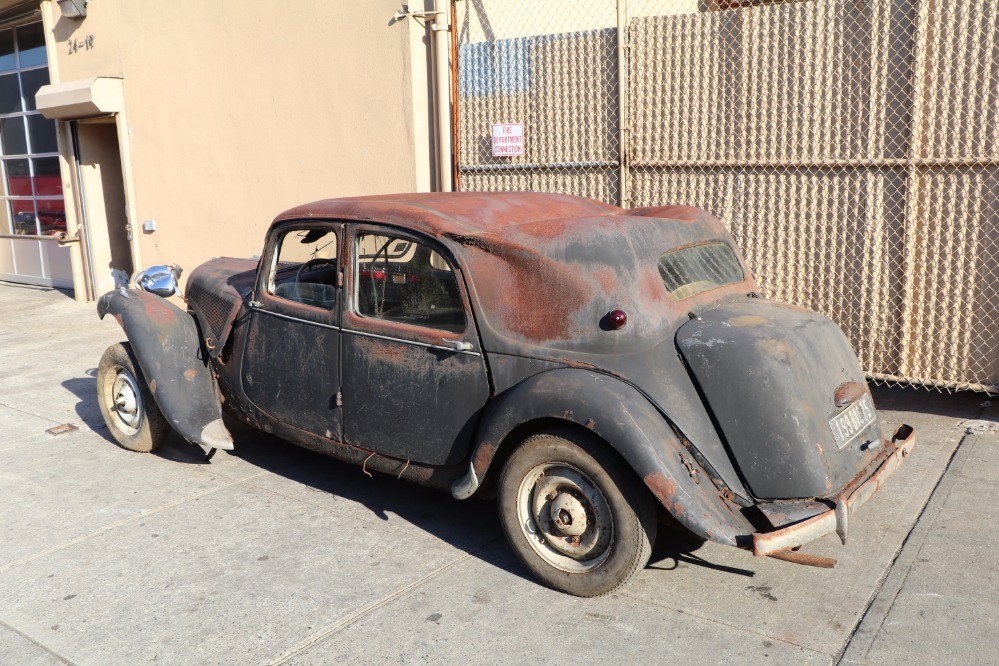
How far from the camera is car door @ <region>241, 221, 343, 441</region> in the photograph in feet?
15.2

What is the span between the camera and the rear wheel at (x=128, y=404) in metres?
5.65

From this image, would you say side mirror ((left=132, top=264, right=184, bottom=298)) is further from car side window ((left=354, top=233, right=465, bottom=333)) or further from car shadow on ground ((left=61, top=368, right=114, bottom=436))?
car side window ((left=354, top=233, right=465, bottom=333))

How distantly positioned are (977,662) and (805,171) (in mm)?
3766

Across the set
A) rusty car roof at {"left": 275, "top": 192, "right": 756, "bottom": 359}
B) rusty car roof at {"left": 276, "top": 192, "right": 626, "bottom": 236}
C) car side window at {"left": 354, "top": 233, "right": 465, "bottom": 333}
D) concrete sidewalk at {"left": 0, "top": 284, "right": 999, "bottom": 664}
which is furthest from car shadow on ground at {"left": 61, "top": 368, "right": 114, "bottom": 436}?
rusty car roof at {"left": 275, "top": 192, "right": 756, "bottom": 359}

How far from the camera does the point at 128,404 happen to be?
5832 mm

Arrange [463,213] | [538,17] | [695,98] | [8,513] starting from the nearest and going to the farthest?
[463,213]
[8,513]
[695,98]
[538,17]

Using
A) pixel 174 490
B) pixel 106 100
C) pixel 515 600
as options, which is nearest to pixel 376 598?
pixel 515 600

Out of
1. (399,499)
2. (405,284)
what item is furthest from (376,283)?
(399,499)

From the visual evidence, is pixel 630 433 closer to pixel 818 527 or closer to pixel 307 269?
pixel 818 527

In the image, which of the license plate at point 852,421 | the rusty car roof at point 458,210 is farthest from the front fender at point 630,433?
the rusty car roof at point 458,210

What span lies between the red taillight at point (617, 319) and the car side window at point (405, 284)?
732mm

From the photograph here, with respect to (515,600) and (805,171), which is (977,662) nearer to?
(515,600)

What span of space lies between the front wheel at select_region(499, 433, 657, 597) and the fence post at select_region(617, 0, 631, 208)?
351 centimetres

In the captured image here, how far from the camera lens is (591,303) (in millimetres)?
3914
